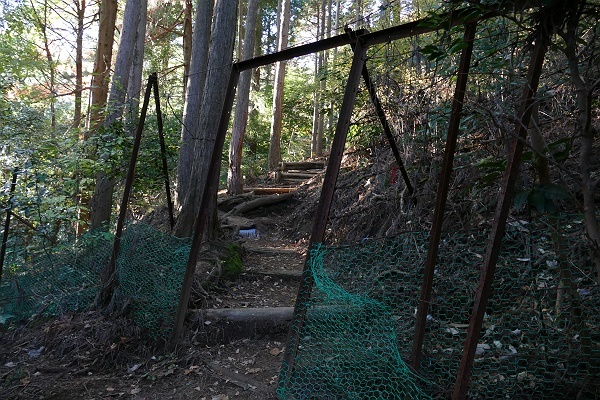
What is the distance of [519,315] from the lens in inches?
109

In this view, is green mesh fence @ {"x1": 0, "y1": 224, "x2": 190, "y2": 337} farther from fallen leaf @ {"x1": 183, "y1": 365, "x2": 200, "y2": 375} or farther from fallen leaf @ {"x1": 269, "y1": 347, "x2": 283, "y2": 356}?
fallen leaf @ {"x1": 269, "y1": 347, "x2": 283, "y2": 356}

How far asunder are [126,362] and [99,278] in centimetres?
137

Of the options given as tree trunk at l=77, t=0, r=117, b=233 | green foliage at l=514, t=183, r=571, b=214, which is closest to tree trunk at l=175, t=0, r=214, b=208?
tree trunk at l=77, t=0, r=117, b=233

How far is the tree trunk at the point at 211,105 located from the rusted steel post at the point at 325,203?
2.29m

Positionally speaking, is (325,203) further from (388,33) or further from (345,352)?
(388,33)

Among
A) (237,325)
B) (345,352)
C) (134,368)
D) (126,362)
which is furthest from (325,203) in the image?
(126,362)

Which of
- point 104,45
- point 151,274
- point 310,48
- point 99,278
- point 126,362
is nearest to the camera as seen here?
point 310,48

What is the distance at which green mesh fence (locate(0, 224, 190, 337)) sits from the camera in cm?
433

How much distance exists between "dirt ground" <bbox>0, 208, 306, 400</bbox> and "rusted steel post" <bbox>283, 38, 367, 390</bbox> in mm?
479

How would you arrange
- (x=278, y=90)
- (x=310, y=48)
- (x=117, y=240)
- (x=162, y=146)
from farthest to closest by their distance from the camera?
(x=278, y=90) < (x=162, y=146) < (x=117, y=240) < (x=310, y=48)

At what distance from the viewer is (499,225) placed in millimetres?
2199

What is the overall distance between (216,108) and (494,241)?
12.4ft

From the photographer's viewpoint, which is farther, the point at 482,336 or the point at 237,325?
the point at 237,325

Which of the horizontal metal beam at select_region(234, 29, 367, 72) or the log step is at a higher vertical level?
the horizontal metal beam at select_region(234, 29, 367, 72)
